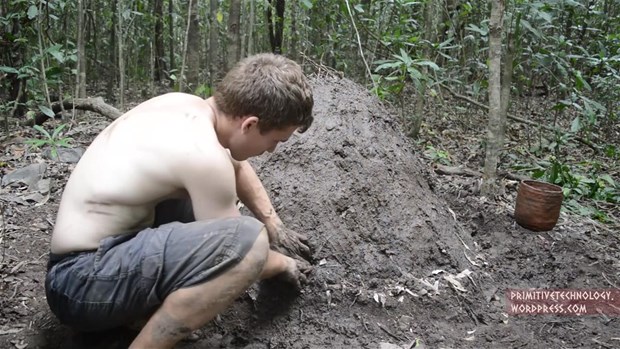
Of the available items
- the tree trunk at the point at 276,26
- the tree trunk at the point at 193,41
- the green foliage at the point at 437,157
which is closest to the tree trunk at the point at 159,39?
the tree trunk at the point at 276,26

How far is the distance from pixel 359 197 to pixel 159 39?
719 centimetres

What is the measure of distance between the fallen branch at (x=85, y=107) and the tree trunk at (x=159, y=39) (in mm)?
3246

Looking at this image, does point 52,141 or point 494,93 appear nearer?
point 52,141

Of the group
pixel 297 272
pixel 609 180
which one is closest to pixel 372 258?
pixel 297 272

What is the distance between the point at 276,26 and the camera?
28.5ft

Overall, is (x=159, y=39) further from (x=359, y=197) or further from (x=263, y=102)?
(x=263, y=102)

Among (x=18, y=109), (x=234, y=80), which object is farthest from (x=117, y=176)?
(x=18, y=109)

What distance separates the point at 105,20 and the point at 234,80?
809 cm

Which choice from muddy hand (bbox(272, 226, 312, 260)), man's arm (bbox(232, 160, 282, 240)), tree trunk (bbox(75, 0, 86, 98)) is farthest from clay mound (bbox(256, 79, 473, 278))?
tree trunk (bbox(75, 0, 86, 98))

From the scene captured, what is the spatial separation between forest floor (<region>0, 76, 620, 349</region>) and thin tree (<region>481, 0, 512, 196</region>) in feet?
0.48

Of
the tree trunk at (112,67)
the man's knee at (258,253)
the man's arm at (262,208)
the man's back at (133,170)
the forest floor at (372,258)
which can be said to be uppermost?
the man's back at (133,170)

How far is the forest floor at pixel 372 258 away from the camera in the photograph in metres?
→ 2.23

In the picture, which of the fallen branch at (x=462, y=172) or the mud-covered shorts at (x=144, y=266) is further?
the fallen branch at (x=462, y=172)

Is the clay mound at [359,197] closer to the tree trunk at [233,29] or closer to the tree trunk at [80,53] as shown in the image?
the tree trunk at [233,29]
